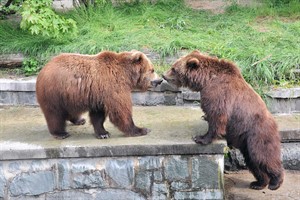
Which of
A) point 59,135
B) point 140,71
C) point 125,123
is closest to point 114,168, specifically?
point 125,123

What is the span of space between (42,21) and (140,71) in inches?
78.6

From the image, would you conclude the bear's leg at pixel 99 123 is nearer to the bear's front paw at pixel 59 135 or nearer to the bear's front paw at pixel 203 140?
the bear's front paw at pixel 59 135

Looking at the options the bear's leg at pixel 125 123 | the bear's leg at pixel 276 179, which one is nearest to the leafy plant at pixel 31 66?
the bear's leg at pixel 125 123

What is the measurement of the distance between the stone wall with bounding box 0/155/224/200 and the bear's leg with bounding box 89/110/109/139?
30cm

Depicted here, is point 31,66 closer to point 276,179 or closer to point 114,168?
point 114,168

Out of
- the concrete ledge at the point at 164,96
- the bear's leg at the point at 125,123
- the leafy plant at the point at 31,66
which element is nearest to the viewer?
the bear's leg at the point at 125,123

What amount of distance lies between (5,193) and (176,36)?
349cm

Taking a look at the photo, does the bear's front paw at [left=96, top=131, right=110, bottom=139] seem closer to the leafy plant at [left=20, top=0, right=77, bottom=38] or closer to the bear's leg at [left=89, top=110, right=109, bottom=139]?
the bear's leg at [left=89, top=110, right=109, bottom=139]

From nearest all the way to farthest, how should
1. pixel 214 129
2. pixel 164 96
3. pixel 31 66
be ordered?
pixel 214 129 < pixel 164 96 < pixel 31 66

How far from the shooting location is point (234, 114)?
5.08 meters

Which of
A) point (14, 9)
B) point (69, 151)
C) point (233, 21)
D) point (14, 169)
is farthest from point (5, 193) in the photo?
point (233, 21)

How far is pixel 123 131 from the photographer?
5.27 m

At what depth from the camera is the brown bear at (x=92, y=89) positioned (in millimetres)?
5148

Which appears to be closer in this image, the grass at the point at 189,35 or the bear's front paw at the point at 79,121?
the bear's front paw at the point at 79,121
